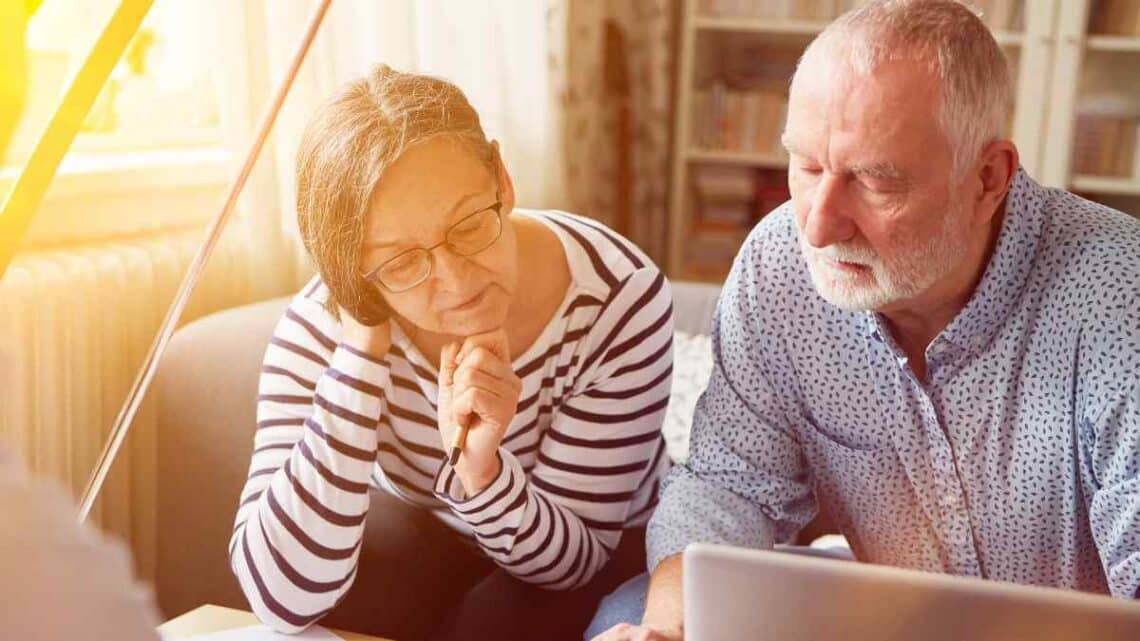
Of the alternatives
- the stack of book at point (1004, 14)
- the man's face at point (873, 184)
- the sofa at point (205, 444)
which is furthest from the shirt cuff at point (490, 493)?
the stack of book at point (1004, 14)

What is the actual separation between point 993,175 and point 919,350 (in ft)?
0.61

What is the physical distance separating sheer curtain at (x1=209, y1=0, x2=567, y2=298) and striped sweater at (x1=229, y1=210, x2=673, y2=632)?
1.75 feet

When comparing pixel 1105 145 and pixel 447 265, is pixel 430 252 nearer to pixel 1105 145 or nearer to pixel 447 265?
pixel 447 265

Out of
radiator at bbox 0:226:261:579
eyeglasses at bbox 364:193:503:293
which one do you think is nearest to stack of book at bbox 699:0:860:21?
radiator at bbox 0:226:261:579

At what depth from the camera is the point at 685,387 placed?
2.00 metres

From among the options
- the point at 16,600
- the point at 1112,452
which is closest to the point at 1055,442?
the point at 1112,452

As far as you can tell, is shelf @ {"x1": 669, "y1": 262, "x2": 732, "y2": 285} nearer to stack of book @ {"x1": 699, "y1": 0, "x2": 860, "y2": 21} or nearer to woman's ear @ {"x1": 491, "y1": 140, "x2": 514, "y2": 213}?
stack of book @ {"x1": 699, "y1": 0, "x2": 860, "y2": 21}

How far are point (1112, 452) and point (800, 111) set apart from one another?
15.6 inches

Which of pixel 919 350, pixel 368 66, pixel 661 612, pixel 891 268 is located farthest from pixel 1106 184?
pixel 661 612

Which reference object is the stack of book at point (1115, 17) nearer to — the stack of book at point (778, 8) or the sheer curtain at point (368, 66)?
the stack of book at point (778, 8)

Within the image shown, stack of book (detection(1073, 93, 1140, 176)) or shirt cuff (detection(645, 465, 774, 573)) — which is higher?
stack of book (detection(1073, 93, 1140, 176))

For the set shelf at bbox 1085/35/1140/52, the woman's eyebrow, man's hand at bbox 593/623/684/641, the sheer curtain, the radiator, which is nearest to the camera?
man's hand at bbox 593/623/684/641

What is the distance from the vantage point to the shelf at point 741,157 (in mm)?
3352

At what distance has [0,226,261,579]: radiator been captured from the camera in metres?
1.59
